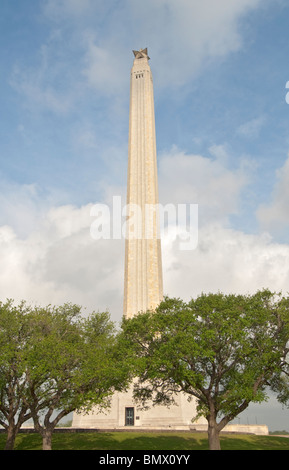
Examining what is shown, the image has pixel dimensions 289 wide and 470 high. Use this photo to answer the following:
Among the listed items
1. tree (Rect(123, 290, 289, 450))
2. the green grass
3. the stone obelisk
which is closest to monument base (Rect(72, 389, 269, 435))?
the green grass

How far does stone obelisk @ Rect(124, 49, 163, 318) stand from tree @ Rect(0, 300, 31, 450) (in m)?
28.4

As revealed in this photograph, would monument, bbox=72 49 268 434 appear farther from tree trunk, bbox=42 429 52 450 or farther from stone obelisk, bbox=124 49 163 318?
tree trunk, bbox=42 429 52 450

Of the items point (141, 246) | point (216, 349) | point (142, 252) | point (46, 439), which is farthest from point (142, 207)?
point (46, 439)

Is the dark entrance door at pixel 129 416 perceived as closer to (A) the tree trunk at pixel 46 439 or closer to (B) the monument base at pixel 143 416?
(B) the monument base at pixel 143 416

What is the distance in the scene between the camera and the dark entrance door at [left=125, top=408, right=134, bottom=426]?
2105 inches

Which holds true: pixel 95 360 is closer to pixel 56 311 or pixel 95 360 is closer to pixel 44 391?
pixel 44 391

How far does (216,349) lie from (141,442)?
46.9 feet

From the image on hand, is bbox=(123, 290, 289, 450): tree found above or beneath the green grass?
above

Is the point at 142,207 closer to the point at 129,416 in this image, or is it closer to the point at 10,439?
the point at 129,416

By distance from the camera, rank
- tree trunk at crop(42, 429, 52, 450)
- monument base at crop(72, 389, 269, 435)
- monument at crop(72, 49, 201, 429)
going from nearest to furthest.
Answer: tree trunk at crop(42, 429, 52, 450)
monument base at crop(72, 389, 269, 435)
monument at crop(72, 49, 201, 429)

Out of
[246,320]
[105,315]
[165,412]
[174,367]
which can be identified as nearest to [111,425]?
[165,412]

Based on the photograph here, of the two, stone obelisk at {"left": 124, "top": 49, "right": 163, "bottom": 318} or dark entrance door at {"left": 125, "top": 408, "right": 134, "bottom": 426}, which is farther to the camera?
stone obelisk at {"left": 124, "top": 49, "right": 163, "bottom": 318}

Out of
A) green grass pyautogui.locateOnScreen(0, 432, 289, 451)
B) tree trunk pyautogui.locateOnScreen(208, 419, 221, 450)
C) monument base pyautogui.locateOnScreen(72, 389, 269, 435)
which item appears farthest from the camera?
monument base pyautogui.locateOnScreen(72, 389, 269, 435)

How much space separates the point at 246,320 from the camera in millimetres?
33875
